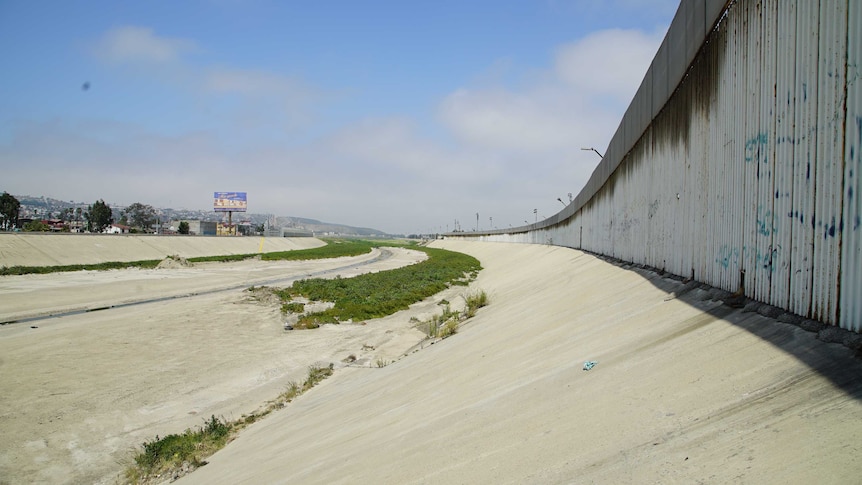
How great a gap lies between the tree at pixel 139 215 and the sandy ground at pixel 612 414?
193965 mm

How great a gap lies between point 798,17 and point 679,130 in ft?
13.6

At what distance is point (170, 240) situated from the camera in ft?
261

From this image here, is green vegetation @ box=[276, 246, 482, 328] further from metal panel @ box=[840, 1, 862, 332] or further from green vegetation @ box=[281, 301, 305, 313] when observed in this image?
metal panel @ box=[840, 1, 862, 332]

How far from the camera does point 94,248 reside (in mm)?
60312

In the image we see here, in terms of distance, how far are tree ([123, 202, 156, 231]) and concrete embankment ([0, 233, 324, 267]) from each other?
323 feet

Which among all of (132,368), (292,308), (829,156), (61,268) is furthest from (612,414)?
(61,268)

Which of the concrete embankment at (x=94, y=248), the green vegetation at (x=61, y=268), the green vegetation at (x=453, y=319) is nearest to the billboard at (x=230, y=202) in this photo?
the concrete embankment at (x=94, y=248)

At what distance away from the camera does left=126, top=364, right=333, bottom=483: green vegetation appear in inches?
310

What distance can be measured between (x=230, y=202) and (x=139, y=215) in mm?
60430

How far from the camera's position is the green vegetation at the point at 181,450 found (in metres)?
7.88

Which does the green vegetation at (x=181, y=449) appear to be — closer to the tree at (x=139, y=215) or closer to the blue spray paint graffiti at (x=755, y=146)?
the blue spray paint graffiti at (x=755, y=146)

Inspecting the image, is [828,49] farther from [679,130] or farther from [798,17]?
[679,130]

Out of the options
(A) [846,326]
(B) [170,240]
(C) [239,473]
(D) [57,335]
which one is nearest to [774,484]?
(A) [846,326]

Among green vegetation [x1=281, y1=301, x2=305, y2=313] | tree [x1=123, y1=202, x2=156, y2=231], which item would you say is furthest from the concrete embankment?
tree [x1=123, y1=202, x2=156, y2=231]
